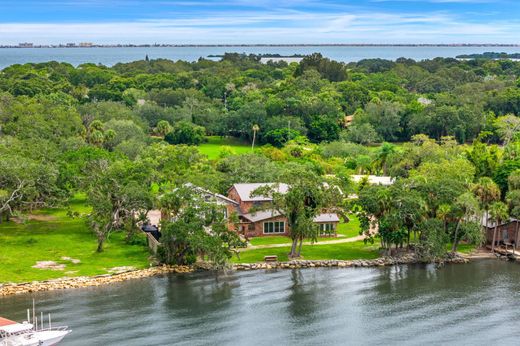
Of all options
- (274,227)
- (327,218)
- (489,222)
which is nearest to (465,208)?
(489,222)

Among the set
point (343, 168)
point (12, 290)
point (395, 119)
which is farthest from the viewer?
point (395, 119)

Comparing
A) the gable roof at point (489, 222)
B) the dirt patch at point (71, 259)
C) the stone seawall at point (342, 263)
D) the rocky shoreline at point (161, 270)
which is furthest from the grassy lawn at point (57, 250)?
the gable roof at point (489, 222)

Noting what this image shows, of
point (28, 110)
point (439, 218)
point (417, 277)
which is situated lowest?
point (417, 277)

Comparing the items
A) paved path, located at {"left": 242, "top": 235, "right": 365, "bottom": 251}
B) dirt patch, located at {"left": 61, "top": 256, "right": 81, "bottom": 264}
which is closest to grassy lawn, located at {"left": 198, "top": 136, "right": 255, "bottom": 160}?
paved path, located at {"left": 242, "top": 235, "right": 365, "bottom": 251}

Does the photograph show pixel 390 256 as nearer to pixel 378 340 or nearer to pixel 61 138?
pixel 378 340

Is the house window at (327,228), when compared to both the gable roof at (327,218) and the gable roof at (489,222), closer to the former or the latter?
the gable roof at (327,218)

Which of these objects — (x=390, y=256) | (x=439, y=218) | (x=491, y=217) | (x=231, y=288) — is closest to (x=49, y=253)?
(x=231, y=288)
